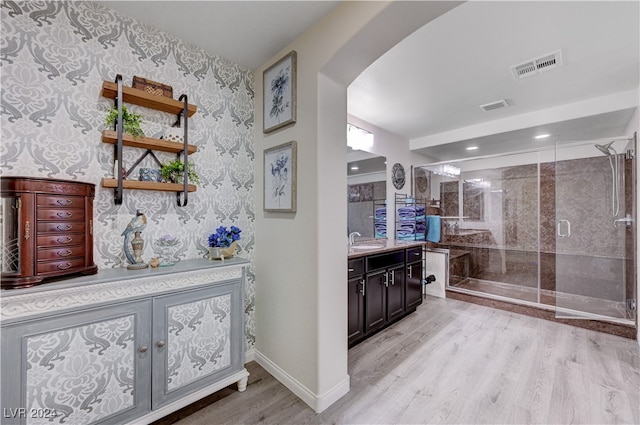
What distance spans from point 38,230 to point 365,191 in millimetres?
3011

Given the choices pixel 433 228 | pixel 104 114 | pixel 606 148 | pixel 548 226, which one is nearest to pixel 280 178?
pixel 104 114

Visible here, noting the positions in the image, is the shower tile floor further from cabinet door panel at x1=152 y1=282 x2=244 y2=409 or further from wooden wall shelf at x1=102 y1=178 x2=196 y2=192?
wooden wall shelf at x1=102 y1=178 x2=196 y2=192

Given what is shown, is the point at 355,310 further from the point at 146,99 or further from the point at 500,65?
the point at 500,65

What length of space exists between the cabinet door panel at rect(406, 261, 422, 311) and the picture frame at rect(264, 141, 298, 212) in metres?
1.92

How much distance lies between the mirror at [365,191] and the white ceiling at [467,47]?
66 centimetres

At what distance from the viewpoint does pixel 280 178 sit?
196cm

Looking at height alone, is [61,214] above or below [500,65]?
below

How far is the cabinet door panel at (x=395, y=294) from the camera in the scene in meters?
2.83

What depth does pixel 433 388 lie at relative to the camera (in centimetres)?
187

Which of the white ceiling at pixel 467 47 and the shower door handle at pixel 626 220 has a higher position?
the white ceiling at pixel 467 47

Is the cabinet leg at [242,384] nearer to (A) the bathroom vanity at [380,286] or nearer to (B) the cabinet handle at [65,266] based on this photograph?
(A) the bathroom vanity at [380,286]


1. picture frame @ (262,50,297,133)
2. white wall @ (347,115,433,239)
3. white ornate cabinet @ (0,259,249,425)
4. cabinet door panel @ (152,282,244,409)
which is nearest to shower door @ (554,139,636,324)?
white wall @ (347,115,433,239)

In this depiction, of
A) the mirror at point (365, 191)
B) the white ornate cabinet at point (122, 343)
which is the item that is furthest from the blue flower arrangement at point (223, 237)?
the mirror at point (365, 191)

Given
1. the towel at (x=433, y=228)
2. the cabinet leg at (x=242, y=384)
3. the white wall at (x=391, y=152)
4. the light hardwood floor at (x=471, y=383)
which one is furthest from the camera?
the towel at (x=433, y=228)
